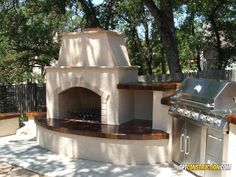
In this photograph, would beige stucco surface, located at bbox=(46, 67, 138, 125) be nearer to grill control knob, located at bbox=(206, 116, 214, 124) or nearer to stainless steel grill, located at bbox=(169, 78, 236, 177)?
→ stainless steel grill, located at bbox=(169, 78, 236, 177)

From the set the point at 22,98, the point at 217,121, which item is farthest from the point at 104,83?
the point at 22,98

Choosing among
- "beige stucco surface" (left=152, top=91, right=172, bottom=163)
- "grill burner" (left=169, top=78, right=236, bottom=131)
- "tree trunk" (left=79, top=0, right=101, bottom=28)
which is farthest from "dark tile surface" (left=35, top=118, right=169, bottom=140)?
"tree trunk" (left=79, top=0, right=101, bottom=28)

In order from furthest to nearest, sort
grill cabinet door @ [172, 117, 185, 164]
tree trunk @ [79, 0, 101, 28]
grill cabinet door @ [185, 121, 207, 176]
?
1. tree trunk @ [79, 0, 101, 28]
2. grill cabinet door @ [172, 117, 185, 164]
3. grill cabinet door @ [185, 121, 207, 176]

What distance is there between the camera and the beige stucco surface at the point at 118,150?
20.6 feet

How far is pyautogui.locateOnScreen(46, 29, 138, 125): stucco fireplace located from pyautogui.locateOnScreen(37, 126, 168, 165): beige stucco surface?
35.3 inches

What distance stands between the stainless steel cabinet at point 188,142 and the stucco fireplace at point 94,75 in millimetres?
1693

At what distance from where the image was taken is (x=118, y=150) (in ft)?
20.8

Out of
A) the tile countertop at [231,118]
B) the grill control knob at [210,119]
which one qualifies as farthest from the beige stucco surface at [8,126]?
the tile countertop at [231,118]

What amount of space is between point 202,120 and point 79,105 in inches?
187

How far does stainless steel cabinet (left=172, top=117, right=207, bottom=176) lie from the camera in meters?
5.12

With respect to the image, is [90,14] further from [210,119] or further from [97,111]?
[210,119]

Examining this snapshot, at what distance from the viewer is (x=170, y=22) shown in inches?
423

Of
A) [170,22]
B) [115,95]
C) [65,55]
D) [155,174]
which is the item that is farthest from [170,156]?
[170,22]

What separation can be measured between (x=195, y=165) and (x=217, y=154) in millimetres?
688
